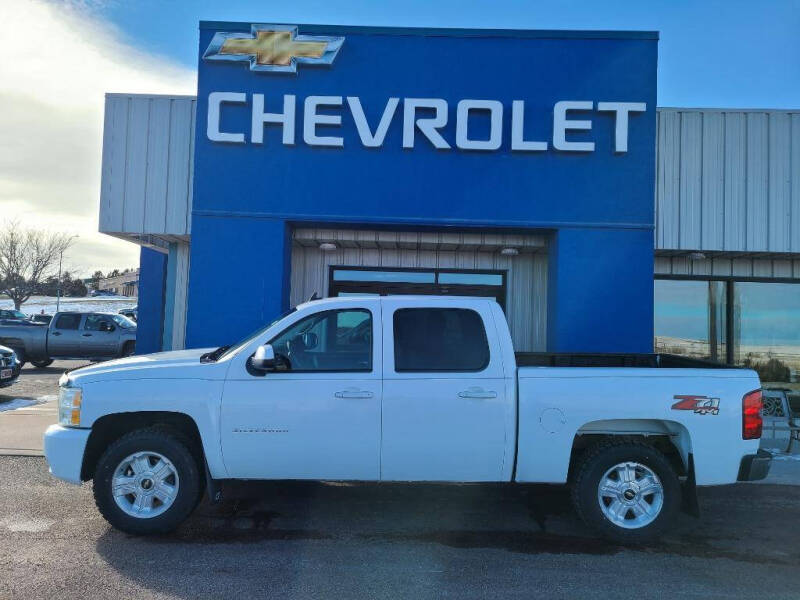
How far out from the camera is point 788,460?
836cm

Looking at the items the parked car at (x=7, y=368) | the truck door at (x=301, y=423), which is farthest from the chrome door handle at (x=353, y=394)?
the parked car at (x=7, y=368)

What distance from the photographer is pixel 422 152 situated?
30.8 feet

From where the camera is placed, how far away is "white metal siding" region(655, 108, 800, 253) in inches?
393

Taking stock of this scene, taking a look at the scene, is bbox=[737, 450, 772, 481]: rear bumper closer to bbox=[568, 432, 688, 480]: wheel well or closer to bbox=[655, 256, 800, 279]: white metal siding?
bbox=[568, 432, 688, 480]: wheel well

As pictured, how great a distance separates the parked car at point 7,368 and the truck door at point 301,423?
9.11 metres

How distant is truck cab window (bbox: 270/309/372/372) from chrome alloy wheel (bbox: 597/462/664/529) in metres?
2.22

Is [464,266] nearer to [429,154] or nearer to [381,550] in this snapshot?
[429,154]

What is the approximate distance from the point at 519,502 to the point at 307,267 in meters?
5.99

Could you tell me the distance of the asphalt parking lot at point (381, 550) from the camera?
14.0 feet

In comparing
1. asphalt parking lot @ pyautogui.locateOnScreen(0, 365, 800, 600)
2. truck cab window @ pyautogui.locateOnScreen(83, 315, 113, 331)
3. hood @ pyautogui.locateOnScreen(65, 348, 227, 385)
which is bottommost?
asphalt parking lot @ pyautogui.locateOnScreen(0, 365, 800, 600)

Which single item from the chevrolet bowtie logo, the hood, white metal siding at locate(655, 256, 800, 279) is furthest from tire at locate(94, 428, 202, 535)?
white metal siding at locate(655, 256, 800, 279)

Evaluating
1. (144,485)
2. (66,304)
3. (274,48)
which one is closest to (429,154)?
(274,48)

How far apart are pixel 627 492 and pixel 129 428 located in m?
4.22

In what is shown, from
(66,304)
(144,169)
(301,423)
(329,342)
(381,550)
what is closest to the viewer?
→ (381,550)
